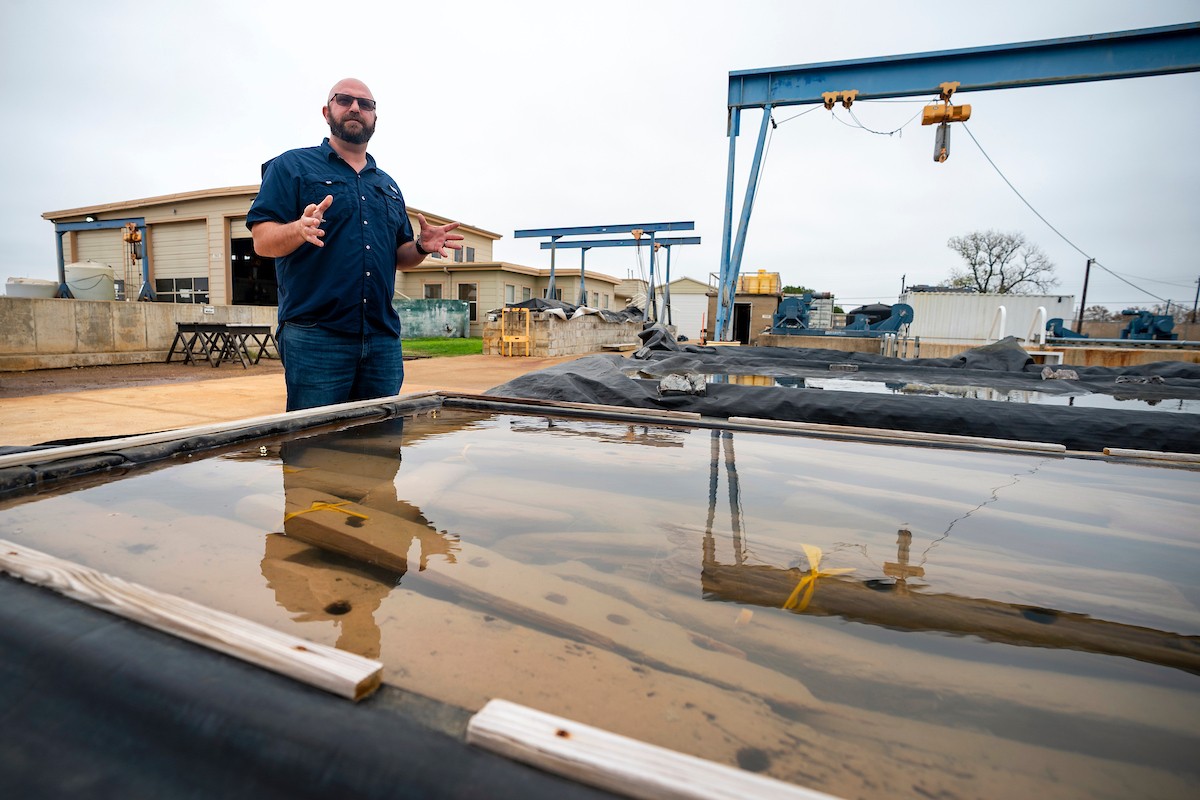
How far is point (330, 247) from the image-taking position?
79.5 inches

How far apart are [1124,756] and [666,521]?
772 millimetres

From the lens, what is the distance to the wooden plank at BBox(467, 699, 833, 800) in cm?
41

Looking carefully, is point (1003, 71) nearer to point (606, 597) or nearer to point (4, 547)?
point (606, 597)

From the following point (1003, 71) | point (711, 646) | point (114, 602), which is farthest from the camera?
point (1003, 71)

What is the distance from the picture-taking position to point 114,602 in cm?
65

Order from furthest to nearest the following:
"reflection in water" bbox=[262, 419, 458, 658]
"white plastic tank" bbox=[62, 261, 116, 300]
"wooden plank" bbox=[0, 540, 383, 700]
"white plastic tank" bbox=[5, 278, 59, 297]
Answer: "white plastic tank" bbox=[62, 261, 116, 300]
"white plastic tank" bbox=[5, 278, 59, 297]
"reflection in water" bbox=[262, 419, 458, 658]
"wooden plank" bbox=[0, 540, 383, 700]

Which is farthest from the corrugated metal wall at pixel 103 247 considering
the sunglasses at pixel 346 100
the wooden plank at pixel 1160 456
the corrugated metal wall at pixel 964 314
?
the corrugated metal wall at pixel 964 314

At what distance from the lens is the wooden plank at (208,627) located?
0.53 metres

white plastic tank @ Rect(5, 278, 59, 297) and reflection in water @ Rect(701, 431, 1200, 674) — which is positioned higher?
white plastic tank @ Rect(5, 278, 59, 297)

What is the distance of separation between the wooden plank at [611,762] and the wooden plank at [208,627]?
149 mm

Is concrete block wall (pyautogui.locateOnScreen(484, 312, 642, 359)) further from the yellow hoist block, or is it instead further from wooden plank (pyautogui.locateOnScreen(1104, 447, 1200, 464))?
wooden plank (pyautogui.locateOnScreen(1104, 447, 1200, 464))

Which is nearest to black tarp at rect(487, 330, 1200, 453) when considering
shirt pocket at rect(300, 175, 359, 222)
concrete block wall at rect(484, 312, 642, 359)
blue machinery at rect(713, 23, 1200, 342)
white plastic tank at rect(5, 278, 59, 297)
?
shirt pocket at rect(300, 175, 359, 222)

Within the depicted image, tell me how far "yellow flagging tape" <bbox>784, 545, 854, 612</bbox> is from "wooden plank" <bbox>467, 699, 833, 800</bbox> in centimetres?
46

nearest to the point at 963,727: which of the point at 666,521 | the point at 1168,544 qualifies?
the point at 666,521
